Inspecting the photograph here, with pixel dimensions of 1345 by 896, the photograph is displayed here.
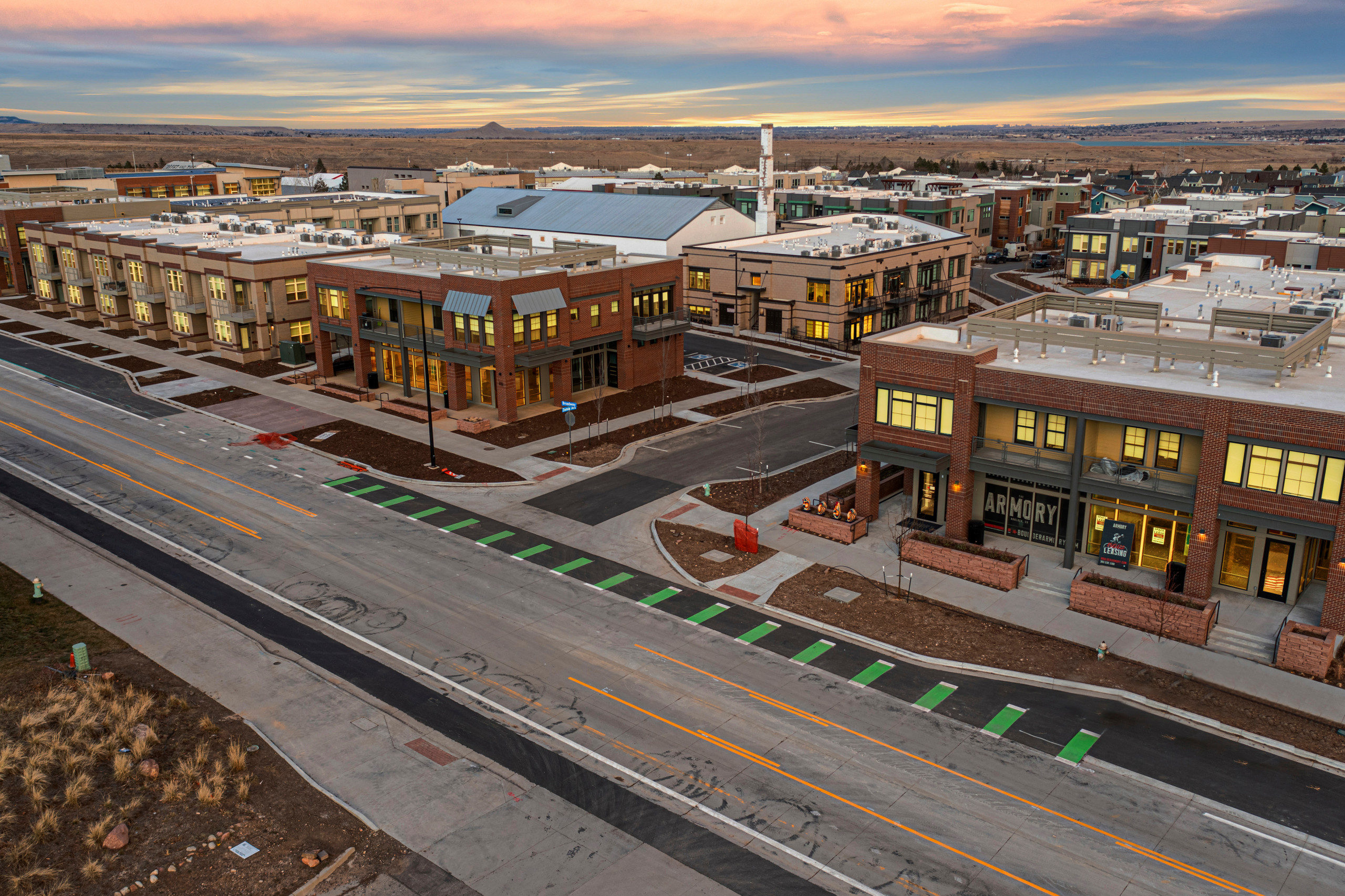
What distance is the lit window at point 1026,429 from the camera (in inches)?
1513

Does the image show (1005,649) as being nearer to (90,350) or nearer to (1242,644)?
(1242,644)

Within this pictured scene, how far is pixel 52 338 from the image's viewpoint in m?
80.4

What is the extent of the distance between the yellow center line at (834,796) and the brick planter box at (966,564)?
14.7 m

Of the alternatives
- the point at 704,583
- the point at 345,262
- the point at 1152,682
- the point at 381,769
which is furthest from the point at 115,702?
the point at 345,262

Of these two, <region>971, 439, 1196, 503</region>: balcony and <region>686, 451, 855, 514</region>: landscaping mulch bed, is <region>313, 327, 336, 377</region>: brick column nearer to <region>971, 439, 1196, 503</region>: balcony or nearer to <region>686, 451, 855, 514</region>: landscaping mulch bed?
<region>686, 451, 855, 514</region>: landscaping mulch bed

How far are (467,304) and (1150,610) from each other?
3956 cm

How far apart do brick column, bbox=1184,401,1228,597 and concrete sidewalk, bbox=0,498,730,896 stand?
2256cm

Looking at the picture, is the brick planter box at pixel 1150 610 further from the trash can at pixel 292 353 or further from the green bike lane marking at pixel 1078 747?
the trash can at pixel 292 353

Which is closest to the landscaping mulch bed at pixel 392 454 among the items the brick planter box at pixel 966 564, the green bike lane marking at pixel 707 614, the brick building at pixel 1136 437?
the green bike lane marking at pixel 707 614

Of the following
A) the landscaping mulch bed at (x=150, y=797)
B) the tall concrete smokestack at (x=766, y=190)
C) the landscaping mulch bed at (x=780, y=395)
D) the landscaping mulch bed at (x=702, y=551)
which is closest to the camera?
the landscaping mulch bed at (x=150, y=797)

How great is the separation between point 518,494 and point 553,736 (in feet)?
68.6

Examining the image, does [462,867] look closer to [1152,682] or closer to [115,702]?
[115,702]

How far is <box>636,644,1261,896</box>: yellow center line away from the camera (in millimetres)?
21703

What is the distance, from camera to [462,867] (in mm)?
21891
